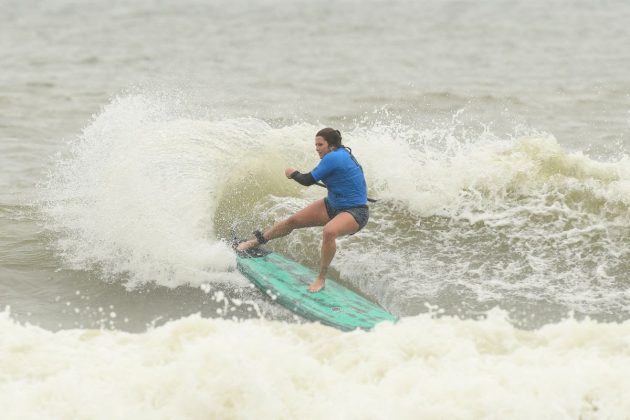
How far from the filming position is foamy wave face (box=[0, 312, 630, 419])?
20.7ft

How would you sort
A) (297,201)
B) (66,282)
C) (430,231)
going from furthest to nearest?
(297,201)
(430,231)
(66,282)

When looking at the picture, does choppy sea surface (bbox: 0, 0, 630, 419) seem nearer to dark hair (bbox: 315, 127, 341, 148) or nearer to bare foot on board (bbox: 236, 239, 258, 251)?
bare foot on board (bbox: 236, 239, 258, 251)

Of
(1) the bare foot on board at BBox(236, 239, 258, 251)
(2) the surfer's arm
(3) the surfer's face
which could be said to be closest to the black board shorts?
(2) the surfer's arm

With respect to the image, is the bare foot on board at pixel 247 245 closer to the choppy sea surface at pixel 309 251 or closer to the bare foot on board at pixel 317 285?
the choppy sea surface at pixel 309 251

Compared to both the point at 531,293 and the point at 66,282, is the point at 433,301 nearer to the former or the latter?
the point at 531,293

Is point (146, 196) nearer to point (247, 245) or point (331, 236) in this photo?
point (247, 245)

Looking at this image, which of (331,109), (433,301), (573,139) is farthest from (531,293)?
(331,109)

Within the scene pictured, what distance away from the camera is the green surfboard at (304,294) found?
8.09m

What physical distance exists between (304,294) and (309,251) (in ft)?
5.99

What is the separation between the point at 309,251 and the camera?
10.6 m

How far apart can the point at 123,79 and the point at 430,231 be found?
15.8m

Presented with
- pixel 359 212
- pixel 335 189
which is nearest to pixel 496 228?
pixel 359 212

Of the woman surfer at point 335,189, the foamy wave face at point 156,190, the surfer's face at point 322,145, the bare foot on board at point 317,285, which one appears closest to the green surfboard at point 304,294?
the bare foot on board at point 317,285

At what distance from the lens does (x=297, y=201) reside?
39.4ft
